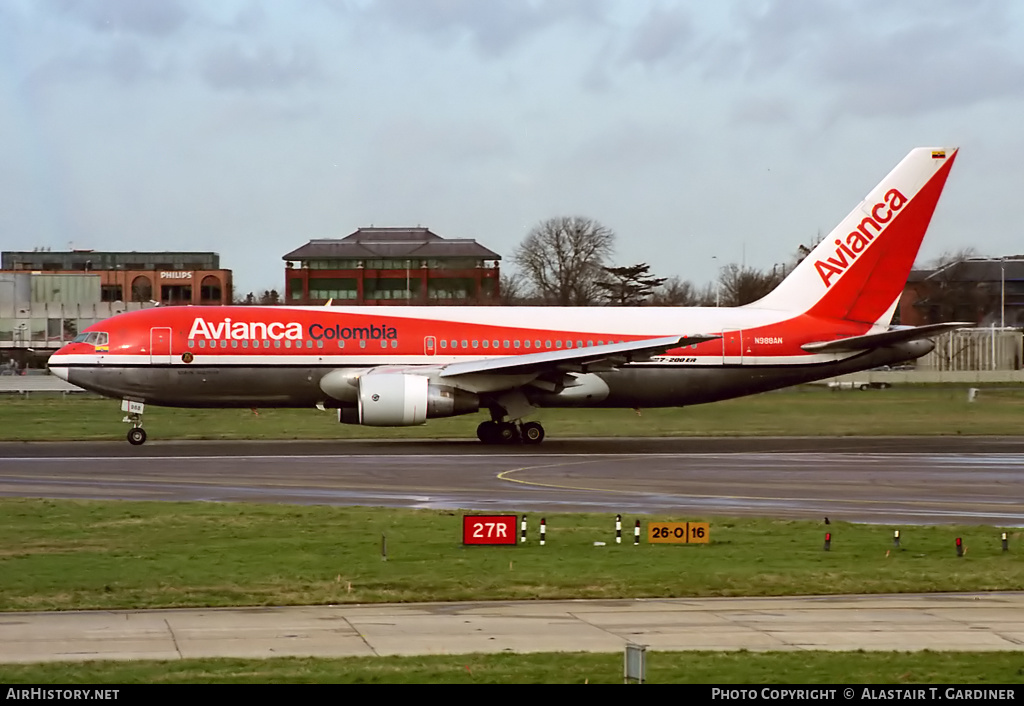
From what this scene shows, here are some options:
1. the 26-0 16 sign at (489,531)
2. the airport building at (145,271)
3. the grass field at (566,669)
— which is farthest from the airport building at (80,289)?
the grass field at (566,669)

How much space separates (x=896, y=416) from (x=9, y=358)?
228 ft

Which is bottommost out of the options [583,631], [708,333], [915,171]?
→ [583,631]

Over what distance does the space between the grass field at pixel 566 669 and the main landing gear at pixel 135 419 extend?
96.4 feet

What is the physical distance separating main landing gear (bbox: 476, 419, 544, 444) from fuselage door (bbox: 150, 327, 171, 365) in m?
10.7

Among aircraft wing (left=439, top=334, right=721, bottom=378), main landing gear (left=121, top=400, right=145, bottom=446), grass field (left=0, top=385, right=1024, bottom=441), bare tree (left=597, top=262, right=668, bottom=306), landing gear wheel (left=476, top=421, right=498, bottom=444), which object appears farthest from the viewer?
bare tree (left=597, top=262, right=668, bottom=306)

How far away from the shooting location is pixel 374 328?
42.1 m

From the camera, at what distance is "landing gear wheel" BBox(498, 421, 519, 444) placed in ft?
138

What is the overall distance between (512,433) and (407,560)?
911 inches

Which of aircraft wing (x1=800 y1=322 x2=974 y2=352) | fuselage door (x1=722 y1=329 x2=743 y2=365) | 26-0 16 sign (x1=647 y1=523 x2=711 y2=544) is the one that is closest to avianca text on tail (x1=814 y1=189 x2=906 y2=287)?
aircraft wing (x1=800 y1=322 x2=974 y2=352)

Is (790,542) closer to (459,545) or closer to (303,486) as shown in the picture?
(459,545)

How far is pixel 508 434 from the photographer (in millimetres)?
42094

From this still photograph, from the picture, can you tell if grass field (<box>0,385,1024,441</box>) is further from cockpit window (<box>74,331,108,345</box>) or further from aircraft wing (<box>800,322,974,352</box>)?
cockpit window (<box>74,331,108,345</box>)
